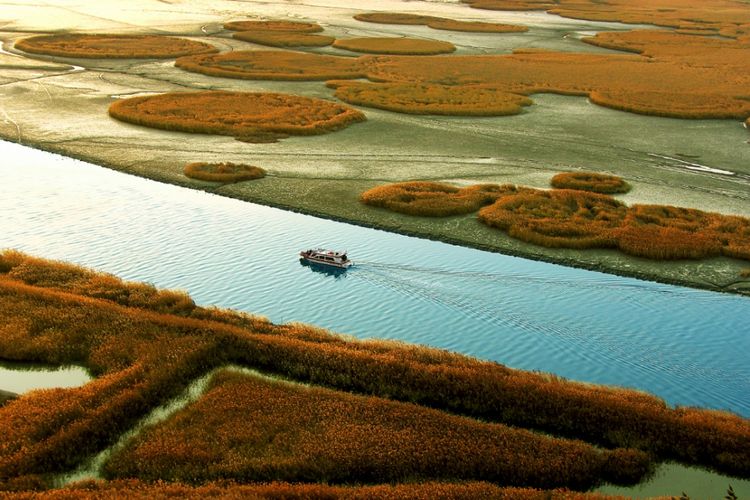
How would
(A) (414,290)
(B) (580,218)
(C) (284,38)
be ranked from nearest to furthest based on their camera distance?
(A) (414,290) → (B) (580,218) → (C) (284,38)

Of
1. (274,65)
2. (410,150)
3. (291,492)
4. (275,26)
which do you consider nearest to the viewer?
(291,492)

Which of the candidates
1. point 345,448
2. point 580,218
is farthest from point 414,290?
point 345,448

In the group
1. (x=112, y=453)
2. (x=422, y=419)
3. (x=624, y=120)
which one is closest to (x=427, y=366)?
(x=422, y=419)

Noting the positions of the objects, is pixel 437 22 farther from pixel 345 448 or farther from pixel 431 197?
pixel 345 448

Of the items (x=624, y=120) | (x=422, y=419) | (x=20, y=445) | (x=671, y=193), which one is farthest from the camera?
(x=624, y=120)

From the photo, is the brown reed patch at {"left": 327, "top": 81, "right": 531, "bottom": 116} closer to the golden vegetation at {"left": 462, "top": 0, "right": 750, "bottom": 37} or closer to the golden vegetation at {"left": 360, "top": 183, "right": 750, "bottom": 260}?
the golden vegetation at {"left": 360, "top": 183, "right": 750, "bottom": 260}

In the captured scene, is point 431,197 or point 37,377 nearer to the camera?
point 37,377

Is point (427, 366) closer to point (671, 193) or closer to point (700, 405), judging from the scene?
point (700, 405)

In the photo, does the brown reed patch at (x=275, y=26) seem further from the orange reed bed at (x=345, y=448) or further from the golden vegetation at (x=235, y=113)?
the orange reed bed at (x=345, y=448)
